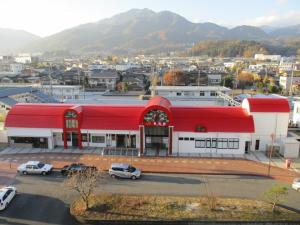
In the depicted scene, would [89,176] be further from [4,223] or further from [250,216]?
[250,216]

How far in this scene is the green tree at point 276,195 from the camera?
59.1 feet

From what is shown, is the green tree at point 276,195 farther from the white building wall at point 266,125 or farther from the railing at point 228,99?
the railing at point 228,99

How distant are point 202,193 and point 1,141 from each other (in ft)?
76.2

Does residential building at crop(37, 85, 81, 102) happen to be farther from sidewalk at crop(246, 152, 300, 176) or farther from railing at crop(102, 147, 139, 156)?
sidewalk at crop(246, 152, 300, 176)

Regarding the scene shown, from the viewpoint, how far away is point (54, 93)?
60.5 m

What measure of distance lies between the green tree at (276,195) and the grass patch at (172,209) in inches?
21.0

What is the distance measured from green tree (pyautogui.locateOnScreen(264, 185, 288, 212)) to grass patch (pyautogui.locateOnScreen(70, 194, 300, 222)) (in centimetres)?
53

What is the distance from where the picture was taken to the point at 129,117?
30578mm

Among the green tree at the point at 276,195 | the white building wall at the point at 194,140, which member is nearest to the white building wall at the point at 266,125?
the white building wall at the point at 194,140

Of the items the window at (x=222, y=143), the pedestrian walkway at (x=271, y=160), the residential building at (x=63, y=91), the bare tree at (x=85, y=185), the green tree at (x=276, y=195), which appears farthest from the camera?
the residential building at (x=63, y=91)

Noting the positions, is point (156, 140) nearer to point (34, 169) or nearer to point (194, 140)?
point (194, 140)

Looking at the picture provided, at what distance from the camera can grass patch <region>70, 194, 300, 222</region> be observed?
1775 centimetres

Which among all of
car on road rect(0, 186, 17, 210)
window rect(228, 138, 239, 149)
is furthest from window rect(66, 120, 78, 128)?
window rect(228, 138, 239, 149)

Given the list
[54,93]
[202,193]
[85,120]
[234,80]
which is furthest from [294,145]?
[234,80]
